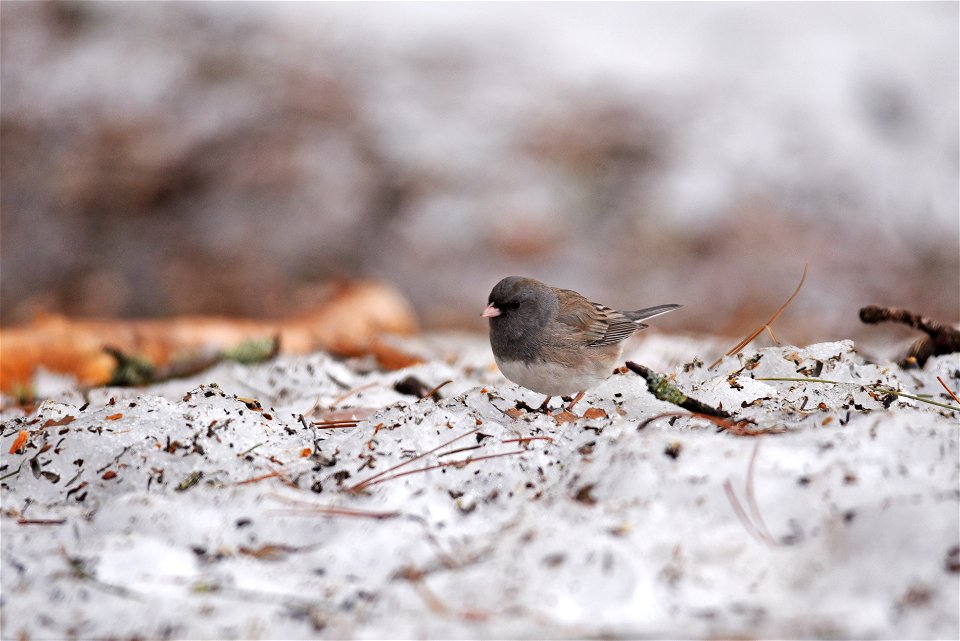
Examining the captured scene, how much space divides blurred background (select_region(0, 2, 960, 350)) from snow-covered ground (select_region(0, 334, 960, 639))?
11.0 feet

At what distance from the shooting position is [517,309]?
101 inches

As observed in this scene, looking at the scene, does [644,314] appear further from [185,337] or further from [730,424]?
[185,337]

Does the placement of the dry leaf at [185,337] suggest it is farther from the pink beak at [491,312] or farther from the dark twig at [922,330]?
the dark twig at [922,330]

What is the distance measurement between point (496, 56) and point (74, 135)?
127 inches

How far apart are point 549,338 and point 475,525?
1115 millimetres

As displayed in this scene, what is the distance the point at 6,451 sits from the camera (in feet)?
5.85

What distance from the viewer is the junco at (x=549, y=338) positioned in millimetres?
2395

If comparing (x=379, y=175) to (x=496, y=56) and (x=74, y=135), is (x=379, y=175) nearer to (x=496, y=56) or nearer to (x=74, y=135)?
(x=496, y=56)

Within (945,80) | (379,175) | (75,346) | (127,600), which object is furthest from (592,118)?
(127,600)

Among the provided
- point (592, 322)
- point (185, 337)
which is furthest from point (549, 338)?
point (185, 337)

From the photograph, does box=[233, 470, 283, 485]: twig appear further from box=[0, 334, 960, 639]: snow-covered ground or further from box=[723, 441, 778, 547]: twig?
box=[723, 441, 778, 547]: twig

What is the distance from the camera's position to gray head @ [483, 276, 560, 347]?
8.28 feet

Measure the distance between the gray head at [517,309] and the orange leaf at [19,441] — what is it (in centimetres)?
124

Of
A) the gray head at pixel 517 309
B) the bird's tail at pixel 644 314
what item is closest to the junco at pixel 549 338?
the gray head at pixel 517 309
